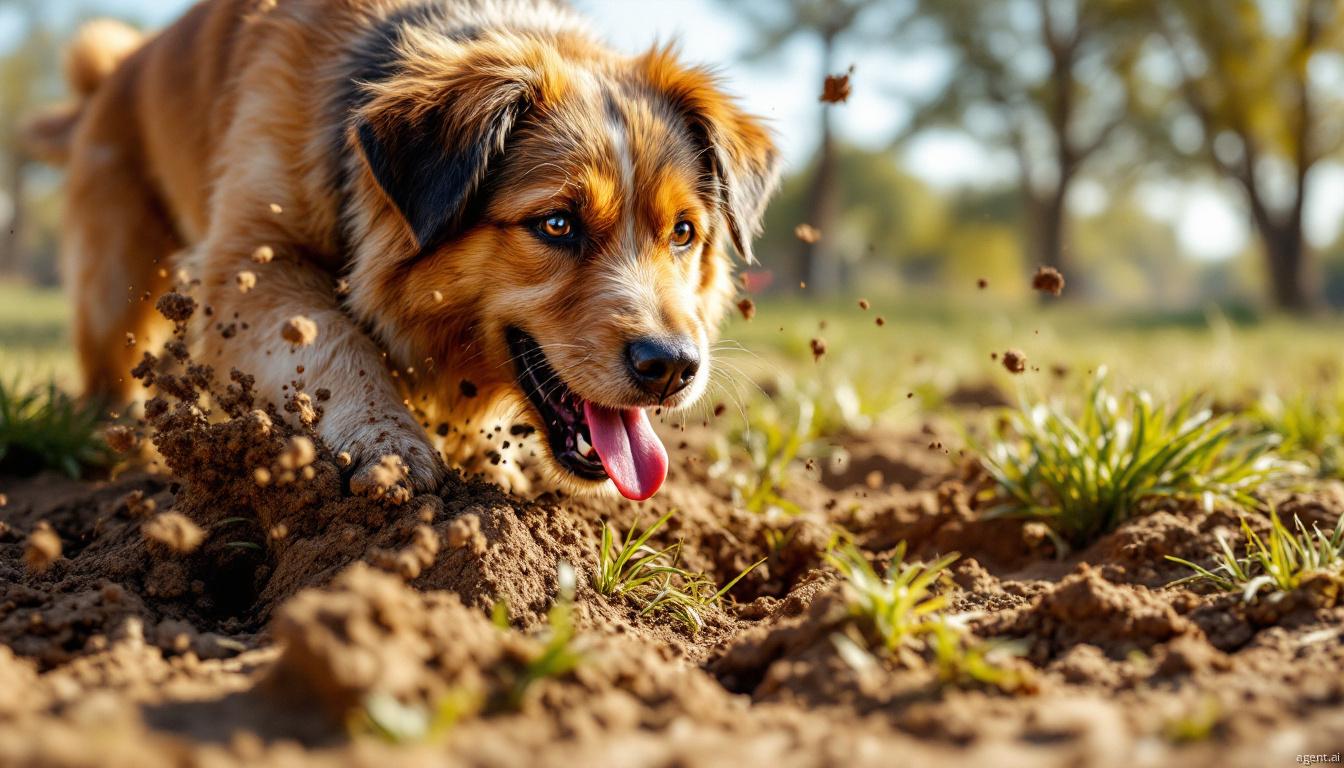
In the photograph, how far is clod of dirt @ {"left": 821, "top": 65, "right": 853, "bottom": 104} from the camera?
3811 mm

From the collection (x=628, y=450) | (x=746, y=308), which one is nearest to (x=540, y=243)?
(x=628, y=450)

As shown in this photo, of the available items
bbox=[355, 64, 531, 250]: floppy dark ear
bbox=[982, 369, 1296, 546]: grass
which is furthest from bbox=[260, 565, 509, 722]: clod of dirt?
bbox=[982, 369, 1296, 546]: grass

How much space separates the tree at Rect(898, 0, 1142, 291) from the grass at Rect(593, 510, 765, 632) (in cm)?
2757

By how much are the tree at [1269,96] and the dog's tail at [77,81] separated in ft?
81.4

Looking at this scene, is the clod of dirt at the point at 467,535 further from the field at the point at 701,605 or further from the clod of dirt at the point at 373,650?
the clod of dirt at the point at 373,650

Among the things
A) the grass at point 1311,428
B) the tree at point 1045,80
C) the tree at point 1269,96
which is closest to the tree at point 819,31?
the tree at point 1045,80

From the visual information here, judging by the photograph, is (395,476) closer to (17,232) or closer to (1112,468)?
(1112,468)

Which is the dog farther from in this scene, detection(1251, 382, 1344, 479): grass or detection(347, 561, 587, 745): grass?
detection(1251, 382, 1344, 479): grass

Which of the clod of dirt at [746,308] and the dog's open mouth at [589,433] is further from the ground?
the clod of dirt at [746,308]

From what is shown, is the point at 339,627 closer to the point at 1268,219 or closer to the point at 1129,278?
the point at 1268,219

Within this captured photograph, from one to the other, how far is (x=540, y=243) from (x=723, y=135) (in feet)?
3.53

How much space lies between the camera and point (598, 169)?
3.62 m

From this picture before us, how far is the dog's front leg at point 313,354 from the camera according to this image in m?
3.09

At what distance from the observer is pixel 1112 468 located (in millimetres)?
3773
